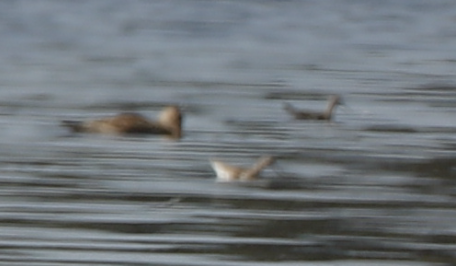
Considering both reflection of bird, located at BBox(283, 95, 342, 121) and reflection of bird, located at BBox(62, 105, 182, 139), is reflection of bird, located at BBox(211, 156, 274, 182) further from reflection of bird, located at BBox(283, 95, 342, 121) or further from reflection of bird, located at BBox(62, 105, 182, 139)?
reflection of bird, located at BBox(283, 95, 342, 121)

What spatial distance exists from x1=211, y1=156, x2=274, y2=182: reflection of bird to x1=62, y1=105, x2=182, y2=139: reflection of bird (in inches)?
54.1

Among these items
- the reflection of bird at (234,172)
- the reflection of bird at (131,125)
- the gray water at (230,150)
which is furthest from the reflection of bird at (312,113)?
the reflection of bird at (234,172)

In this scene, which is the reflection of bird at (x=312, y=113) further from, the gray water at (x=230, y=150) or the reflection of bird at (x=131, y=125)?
the reflection of bird at (x=131, y=125)

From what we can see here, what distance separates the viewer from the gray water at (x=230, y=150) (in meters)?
7.50

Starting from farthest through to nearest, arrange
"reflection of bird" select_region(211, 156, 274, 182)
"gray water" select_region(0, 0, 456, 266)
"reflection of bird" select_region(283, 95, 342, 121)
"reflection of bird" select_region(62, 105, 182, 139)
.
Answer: "reflection of bird" select_region(283, 95, 342, 121), "reflection of bird" select_region(62, 105, 182, 139), "reflection of bird" select_region(211, 156, 274, 182), "gray water" select_region(0, 0, 456, 266)

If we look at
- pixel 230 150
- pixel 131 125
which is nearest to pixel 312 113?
pixel 131 125

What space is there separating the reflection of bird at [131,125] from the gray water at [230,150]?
9 centimetres

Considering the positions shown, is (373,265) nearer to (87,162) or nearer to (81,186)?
(81,186)

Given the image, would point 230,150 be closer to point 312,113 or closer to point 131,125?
point 131,125

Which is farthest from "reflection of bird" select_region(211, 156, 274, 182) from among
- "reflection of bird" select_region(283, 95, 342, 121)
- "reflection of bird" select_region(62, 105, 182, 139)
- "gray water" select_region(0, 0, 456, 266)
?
"reflection of bird" select_region(283, 95, 342, 121)

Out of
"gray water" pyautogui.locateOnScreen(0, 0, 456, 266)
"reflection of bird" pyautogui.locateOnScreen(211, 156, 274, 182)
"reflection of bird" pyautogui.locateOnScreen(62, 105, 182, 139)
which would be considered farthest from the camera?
"reflection of bird" pyautogui.locateOnScreen(62, 105, 182, 139)

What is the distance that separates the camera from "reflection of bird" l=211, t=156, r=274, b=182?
29.6ft

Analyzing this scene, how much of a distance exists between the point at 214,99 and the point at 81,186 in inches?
145

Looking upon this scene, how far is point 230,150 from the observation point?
33.5 feet
